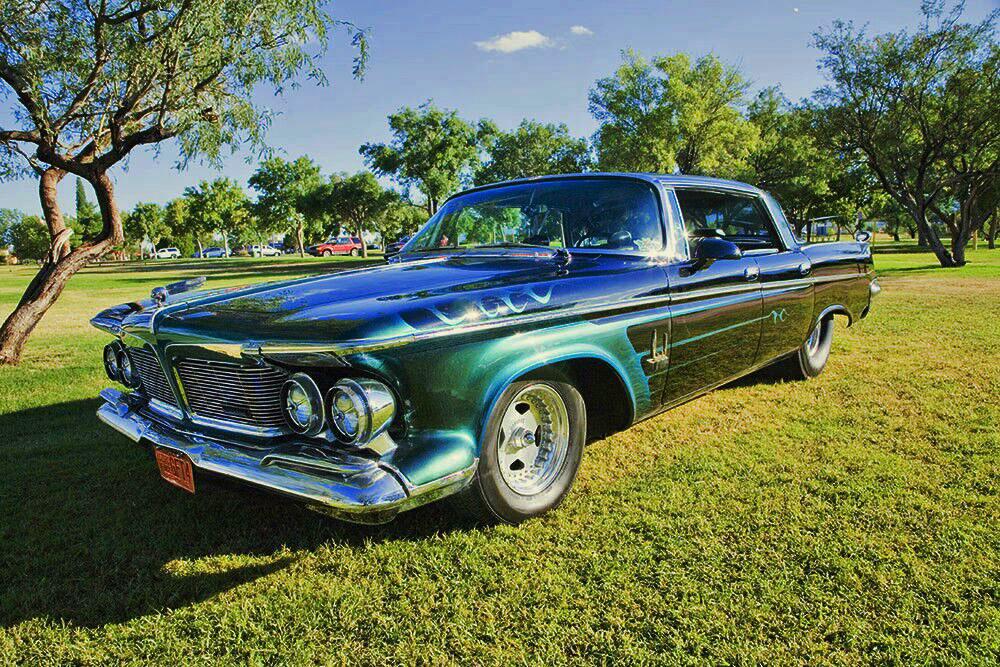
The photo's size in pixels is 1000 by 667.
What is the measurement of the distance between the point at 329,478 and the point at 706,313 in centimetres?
237

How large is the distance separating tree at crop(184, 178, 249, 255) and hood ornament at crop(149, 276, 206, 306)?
185 ft

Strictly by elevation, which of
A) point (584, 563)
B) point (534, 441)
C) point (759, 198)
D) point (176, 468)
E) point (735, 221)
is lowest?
point (584, 563)

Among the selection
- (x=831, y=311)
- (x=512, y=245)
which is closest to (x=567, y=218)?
(x=512, y=245)

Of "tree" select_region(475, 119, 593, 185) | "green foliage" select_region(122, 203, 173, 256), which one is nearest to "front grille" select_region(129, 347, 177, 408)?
"tree" select_region(475, 119, 593, 185)

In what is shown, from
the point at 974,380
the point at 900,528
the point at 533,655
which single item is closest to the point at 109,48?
the point at 533,655

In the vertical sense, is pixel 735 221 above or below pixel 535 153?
below

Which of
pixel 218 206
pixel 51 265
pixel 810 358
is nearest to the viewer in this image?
pixel 810 358

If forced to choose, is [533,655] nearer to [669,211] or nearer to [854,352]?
[669,211]

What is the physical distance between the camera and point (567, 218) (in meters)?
3.70

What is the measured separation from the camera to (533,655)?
2.07 meters

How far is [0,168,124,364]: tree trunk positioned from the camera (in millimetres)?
6980

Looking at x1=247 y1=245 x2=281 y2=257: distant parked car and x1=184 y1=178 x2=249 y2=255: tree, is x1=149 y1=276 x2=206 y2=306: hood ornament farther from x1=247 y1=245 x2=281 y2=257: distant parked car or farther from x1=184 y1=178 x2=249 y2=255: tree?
x1=247 y1=245 x2=281 y2=257: distant parked car

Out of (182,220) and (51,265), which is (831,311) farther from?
(182,220)

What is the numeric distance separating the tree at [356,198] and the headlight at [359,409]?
3867 cm
